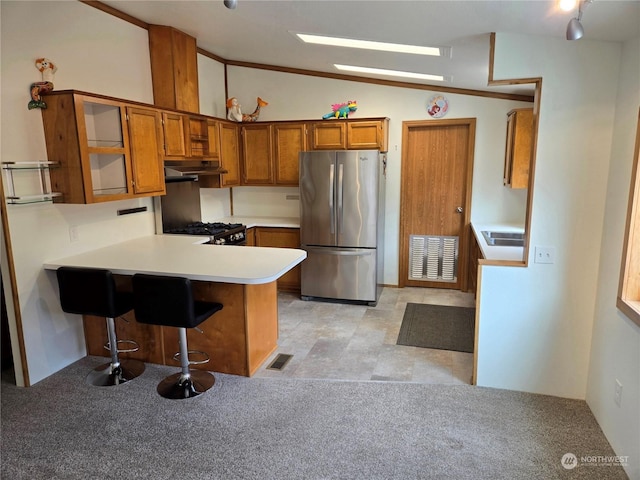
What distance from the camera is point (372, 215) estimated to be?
4.64 meters

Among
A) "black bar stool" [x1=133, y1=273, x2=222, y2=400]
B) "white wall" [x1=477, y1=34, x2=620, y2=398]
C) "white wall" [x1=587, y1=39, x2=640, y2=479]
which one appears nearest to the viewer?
"white wall" [x1=587, y1=39, x2=640, y2=479]

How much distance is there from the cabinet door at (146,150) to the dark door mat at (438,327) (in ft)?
8.62

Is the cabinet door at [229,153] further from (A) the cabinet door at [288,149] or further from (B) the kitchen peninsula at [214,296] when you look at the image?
(B) the kitchen peninsula at [214,296]

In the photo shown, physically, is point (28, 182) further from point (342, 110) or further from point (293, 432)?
point (342, 110)

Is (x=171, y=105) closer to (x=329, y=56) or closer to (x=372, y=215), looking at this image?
(x=329, y=56)

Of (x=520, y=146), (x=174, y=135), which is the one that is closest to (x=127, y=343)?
(x=174, y=135)

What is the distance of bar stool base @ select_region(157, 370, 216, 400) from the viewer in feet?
9.46

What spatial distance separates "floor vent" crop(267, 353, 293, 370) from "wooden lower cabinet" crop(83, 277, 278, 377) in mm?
89

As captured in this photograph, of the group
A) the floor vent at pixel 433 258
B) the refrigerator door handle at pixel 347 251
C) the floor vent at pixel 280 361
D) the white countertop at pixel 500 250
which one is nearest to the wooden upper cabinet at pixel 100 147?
the floor vent at pixel 280 361

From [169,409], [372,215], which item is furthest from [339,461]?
[372,215]

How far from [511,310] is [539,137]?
1146mm

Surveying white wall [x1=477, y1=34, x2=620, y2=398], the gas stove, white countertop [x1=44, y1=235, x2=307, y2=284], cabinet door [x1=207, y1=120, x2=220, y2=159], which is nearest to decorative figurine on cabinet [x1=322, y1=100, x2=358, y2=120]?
cabinet door [x1=207, y1=120, x2=220, y2=159]

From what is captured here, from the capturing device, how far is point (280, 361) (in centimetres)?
341

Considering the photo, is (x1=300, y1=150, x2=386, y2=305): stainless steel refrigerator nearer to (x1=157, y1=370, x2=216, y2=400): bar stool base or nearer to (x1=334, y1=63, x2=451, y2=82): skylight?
(x1=334, y1=63, x2=451, y2=82): skylight
